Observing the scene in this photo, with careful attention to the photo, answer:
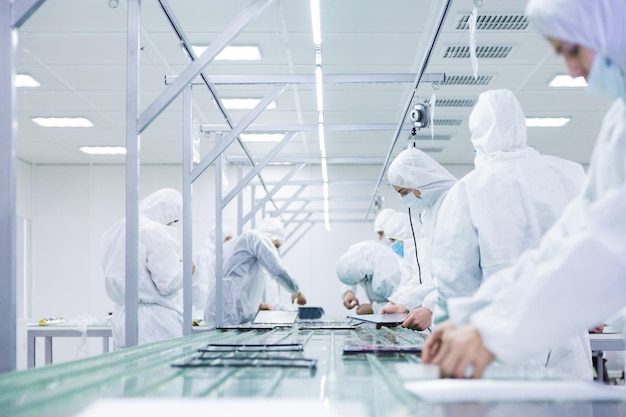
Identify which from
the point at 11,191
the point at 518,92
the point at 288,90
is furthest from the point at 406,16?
the point at 11,191

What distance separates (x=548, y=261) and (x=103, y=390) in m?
0.80

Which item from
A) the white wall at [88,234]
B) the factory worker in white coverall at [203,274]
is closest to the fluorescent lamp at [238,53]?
the factory worker in white coverall at [203,274]

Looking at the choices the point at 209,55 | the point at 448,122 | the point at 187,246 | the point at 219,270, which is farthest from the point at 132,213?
the point at 448,122

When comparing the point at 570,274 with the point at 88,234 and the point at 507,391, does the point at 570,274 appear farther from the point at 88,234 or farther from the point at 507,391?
the point at 88,234

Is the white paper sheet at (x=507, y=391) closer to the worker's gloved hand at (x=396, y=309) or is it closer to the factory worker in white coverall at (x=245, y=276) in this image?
the worker's gloved hand at (x=396, y=309)

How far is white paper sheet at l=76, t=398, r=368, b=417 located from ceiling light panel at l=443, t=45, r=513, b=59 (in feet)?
17.5

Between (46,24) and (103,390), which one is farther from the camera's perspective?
(46,24)

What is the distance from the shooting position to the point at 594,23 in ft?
4.23

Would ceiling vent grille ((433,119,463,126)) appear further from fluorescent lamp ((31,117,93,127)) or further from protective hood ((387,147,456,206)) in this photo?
protective hood ((387,147,456,206))

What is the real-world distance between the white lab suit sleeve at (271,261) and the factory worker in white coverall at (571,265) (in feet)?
11.0

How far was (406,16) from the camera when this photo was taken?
532cm

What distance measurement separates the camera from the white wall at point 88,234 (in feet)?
36.0

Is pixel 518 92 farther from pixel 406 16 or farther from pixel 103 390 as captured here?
pixel 103 390

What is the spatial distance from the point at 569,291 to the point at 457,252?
1195mm
